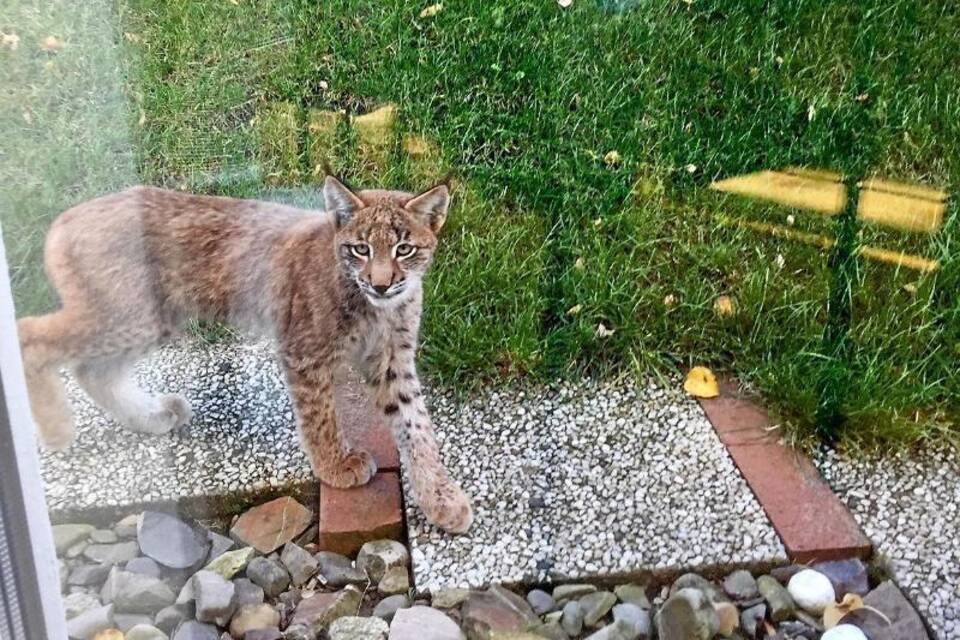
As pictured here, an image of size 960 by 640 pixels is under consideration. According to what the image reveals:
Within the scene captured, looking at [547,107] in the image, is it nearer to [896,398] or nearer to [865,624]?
[896,398]

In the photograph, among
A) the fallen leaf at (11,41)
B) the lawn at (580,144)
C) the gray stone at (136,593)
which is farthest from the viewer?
the gray stone at (136,593)

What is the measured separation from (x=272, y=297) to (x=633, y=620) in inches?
23.1

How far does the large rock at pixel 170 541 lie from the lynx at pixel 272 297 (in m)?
0.12

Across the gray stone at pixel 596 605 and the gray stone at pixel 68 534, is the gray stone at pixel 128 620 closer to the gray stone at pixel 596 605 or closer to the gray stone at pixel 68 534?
the gray stone at pixel 68 534

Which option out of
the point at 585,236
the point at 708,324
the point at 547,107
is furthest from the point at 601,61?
the point at 708,324

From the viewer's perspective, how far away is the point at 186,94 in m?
1.11

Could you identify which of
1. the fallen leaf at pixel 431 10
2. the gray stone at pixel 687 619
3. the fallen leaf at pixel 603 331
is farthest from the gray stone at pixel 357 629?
the fallen leaf at pixel 431 10

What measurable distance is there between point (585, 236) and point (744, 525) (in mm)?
414

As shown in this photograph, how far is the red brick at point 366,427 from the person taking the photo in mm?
1263

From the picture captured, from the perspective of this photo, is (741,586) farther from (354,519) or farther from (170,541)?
(170,541)

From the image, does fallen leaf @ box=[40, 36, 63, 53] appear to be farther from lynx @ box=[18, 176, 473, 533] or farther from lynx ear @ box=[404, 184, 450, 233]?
lynx ear @ box=[404, 184, 450, 233]

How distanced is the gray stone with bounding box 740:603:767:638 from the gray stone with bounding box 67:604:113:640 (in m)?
0.76

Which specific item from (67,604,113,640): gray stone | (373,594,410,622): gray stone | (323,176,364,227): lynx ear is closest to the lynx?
(323,176,364,227): lynx ear

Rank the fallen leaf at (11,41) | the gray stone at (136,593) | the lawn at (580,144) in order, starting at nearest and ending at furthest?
the fallen leaf at (11,41)
the lawn at (580,144)
the gray stone at (136,593)
